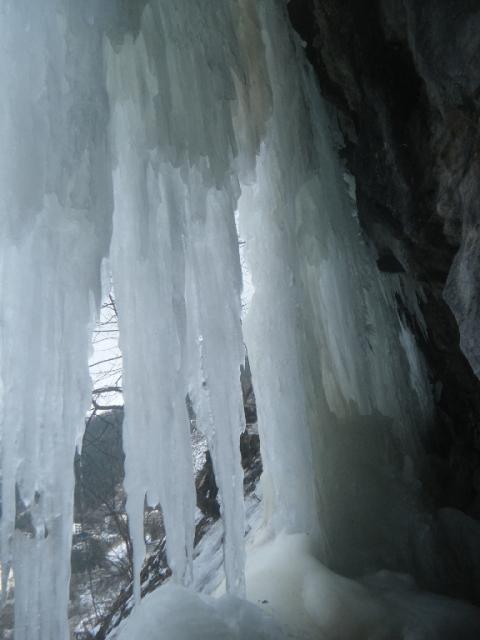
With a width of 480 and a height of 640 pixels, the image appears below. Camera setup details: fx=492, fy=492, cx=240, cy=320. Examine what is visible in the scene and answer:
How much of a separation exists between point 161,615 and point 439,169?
2608mm

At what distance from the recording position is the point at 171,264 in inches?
115

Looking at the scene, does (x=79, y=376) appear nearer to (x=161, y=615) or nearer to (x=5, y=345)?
(x=5, y=345)

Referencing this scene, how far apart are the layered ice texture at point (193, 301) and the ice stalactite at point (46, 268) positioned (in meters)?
0.01

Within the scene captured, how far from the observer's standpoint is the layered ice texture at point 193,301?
2.39 meters

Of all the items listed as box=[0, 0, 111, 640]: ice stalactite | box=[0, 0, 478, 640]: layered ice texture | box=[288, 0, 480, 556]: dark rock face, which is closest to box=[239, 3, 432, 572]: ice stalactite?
box=[0, 0, 478, 640]: layered ice texture

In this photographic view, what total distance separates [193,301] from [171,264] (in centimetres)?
37

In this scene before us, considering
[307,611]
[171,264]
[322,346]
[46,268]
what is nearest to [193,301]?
[171,264]

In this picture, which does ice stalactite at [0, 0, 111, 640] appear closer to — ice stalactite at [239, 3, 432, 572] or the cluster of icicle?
the cluster of icicle

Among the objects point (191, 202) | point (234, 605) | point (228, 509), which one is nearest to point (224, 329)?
point (191, 202)

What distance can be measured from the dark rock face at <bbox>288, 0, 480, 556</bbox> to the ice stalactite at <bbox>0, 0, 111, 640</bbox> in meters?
1.57

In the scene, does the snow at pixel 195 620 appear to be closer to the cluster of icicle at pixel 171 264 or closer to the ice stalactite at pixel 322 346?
the cluster of icicle at pixel 171 264

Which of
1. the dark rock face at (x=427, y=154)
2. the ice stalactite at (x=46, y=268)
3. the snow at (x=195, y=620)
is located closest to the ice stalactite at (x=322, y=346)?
the dark rock face at (x=427, y=154)

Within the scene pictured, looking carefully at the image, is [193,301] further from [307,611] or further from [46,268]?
[307,611]

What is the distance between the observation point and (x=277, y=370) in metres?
3.82
